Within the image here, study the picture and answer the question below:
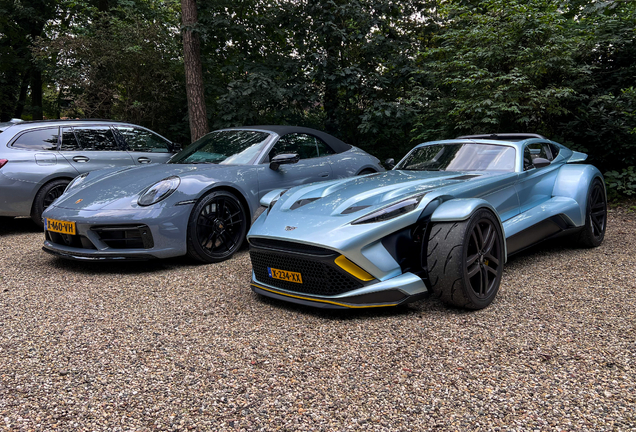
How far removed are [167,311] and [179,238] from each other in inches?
46.1

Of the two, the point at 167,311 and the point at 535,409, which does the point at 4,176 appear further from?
the point at 535,409

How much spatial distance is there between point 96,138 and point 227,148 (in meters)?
2.74

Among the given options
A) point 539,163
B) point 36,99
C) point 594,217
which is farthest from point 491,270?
point 36,99

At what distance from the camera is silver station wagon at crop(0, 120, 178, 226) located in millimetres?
6301

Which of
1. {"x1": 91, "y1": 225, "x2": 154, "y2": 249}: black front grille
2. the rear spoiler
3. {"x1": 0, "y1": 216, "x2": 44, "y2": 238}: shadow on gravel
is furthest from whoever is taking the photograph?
{"x1": 0, "y1": 216, "x2": 44, "y2": 238}: shadow on gravel

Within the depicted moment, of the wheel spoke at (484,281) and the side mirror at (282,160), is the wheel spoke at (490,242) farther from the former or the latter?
the side mirror at (282,160)

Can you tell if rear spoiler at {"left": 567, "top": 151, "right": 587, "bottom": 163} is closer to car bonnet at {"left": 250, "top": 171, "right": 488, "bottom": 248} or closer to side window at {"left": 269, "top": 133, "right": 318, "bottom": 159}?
car bonnet at {"left": 250, "top": 171, "right": 488, "bottom": 248}

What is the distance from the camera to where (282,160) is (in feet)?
17.2

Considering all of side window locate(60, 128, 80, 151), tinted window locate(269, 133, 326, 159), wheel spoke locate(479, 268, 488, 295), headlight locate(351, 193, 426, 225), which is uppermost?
side window locate(60, 128, 80, 151)

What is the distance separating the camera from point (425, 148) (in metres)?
5.00

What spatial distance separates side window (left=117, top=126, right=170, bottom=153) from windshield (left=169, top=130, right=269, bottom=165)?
6.20ft

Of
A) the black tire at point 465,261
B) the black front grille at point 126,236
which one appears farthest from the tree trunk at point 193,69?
the black tire at point 465,261

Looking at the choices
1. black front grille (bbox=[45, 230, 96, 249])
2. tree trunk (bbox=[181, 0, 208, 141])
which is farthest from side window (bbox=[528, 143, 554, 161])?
tree trunk (bbox=[181, 0, 208, 141])

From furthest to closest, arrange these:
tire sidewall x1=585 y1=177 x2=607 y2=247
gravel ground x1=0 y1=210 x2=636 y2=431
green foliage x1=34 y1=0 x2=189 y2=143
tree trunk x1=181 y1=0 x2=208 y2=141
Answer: green foliage x1=34 y1=0 x2=189 y2=143 → tree trunk x1=181 y1=0 x2=208 y2=141 → tire sidewall x1=585 y1=177 x2=607 y2=247 → gravel ground x1=0 y1=210 x2=636 y2=431
